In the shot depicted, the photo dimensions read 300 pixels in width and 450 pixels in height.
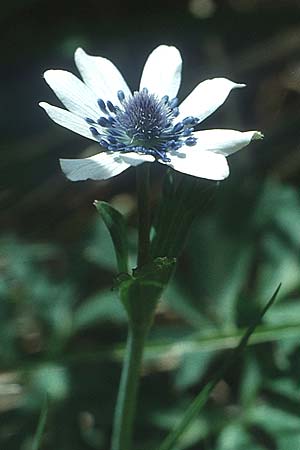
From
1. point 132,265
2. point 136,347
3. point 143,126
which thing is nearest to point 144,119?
point 143,126

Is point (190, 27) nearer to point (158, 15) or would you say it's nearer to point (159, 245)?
point (158, 15)

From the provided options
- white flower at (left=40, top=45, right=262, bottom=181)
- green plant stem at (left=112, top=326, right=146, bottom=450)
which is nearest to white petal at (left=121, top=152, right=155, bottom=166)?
white flower at (left=40, top=45, right=262, bottom=181)

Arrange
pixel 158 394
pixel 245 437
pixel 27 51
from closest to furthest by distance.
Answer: pixel 245 437
pixel 158 394
pixel 27 51

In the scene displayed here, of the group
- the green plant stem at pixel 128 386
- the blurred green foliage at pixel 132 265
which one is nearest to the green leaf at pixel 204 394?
the green plant stem at pixel 128 386

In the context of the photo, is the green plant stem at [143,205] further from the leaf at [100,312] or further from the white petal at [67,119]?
the leaf at [100,312]

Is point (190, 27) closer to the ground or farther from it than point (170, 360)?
farther from it

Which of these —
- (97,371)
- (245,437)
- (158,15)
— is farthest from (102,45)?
(245,437)
